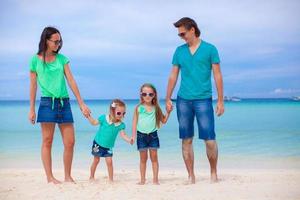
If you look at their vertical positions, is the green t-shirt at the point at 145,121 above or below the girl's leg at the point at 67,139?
above

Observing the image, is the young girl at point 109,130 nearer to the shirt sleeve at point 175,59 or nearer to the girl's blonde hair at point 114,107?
the girl's blonde hair at point 114,107

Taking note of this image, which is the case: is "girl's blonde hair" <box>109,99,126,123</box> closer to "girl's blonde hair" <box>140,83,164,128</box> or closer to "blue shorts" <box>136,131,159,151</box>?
"girl's blonde hair" <box>140,83,164,128</box>

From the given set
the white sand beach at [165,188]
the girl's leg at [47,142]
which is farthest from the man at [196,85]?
the girl's leg at [47,142]

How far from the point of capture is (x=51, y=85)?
5.17 meters

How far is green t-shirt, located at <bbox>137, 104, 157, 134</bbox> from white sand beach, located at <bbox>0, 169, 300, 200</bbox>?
56cm

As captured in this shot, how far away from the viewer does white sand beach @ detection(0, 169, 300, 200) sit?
4684 mm

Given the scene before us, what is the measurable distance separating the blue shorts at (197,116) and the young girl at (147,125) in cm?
18

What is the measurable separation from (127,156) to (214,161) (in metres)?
3.12

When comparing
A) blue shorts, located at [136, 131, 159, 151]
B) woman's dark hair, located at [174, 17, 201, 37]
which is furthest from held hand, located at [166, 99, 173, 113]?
woman's dark hair, located at [174, 17, 201, 37]

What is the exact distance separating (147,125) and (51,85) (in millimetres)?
1032

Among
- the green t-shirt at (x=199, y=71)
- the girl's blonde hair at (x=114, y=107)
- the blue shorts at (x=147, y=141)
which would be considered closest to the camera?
the green t-shirt at (x=199, y=71)

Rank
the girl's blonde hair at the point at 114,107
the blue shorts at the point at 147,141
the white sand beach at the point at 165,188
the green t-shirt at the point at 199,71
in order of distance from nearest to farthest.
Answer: the white sand beach at the point at 165,188, the green t-shirt at the point at 199,71, the blue shorts at the point at 147,141, the girl's blonde hair at the point at 114,107

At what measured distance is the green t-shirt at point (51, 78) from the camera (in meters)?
5.16

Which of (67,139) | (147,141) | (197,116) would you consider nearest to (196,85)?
(197,116)
